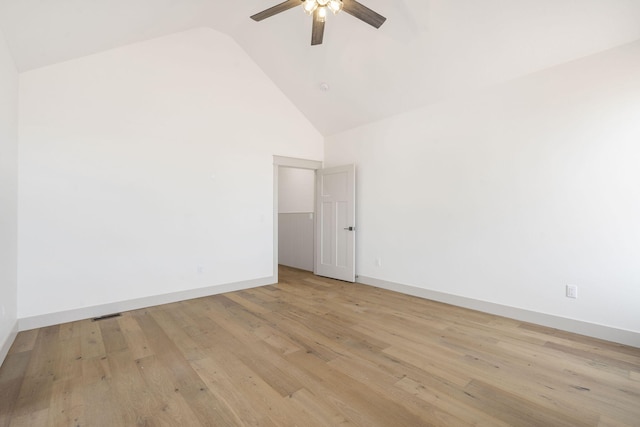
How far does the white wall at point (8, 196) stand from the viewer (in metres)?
2.49

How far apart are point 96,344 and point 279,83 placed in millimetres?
4217

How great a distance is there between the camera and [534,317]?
3281 millimetres

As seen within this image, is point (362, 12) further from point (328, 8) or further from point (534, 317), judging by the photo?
point (534, 317)

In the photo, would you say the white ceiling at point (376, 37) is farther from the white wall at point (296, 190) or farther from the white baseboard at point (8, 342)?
the white baseboard at point (8, 342)

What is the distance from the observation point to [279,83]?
4.97 m

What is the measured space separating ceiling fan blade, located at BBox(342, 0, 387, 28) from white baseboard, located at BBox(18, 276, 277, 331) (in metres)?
3.78

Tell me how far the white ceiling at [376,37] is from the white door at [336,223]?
3.79 feet

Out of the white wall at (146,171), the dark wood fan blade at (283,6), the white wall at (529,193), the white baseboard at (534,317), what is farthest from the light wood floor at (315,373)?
the dark wood fan blade at (283,6)

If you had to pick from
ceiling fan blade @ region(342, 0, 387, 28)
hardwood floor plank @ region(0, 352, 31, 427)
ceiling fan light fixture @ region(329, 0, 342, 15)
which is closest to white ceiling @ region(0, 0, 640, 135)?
ceiling fan blade @ region(342, 0, 387, 28)

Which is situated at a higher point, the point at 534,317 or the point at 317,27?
the point at 317,27

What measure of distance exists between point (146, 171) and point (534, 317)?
4.83 m

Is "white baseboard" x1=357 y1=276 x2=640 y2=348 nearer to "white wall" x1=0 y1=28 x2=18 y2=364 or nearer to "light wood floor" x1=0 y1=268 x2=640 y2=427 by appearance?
"light wood floor" x1=0 y1=268 x2=640 y2=427

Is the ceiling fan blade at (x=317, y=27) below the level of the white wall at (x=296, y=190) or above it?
above

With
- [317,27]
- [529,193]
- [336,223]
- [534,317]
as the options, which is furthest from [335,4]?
[534,317]
